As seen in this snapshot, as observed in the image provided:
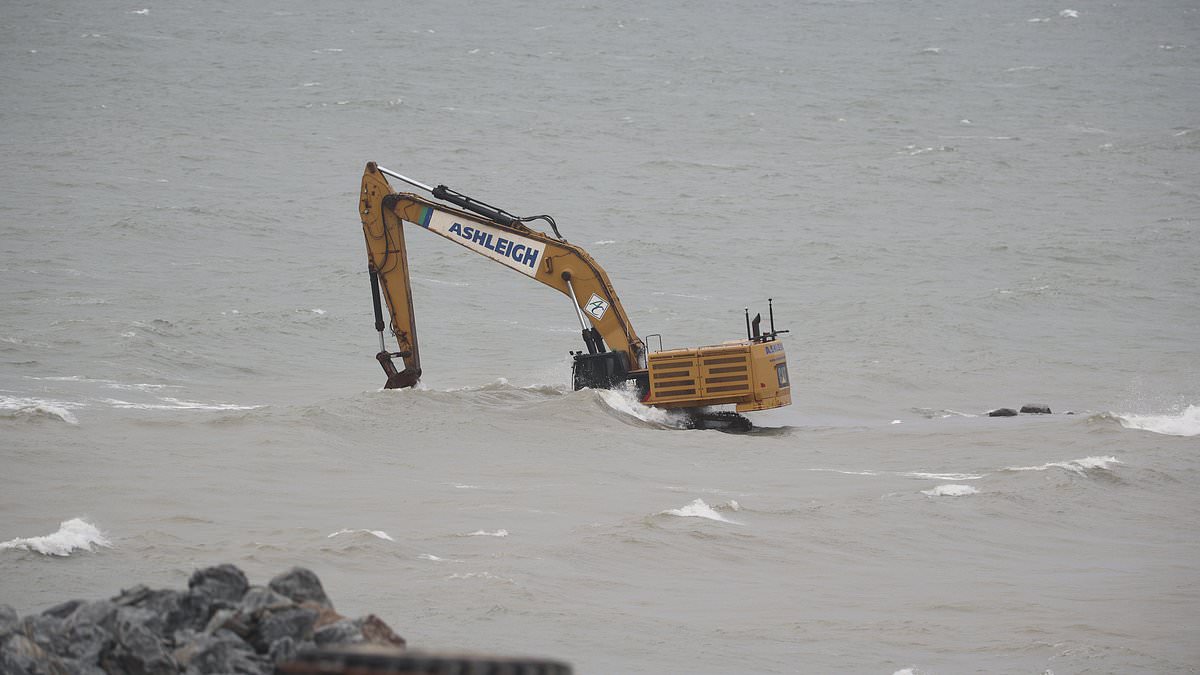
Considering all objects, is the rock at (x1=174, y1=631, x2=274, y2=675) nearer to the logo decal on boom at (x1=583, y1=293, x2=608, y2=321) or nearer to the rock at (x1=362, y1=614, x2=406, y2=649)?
the rock at (x1=362, y1=614, x2=406, y2=649)

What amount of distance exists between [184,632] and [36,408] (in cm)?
1520

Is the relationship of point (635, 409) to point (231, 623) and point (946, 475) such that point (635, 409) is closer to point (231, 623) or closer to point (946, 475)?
point (946, 475)

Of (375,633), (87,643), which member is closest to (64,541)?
(87,643)

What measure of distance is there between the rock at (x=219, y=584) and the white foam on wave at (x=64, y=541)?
632cm

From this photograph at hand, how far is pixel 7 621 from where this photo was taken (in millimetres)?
9414

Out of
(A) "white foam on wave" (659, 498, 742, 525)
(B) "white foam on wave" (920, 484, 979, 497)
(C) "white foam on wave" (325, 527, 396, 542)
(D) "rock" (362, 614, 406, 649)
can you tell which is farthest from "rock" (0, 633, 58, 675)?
(B) "white foam on wave" (920, 484, 979, 497)

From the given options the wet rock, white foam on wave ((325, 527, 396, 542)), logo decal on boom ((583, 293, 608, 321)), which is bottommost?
white foam on wave ((325, 527, 396, 542))

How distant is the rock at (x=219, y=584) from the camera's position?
10.1 meters

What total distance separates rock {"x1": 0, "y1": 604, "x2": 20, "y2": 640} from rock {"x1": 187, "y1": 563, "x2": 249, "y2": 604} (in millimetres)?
1134

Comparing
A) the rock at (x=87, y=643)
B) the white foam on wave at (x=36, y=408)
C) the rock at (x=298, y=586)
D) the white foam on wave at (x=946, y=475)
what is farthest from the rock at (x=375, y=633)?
the white foam on wave at (x=36, y=408)

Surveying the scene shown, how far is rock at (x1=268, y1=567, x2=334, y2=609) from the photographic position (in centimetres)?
1023

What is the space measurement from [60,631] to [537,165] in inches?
2365

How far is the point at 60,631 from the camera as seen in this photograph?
956 centimetres

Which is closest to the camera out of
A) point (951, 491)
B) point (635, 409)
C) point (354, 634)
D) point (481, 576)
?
point (354, 634)
